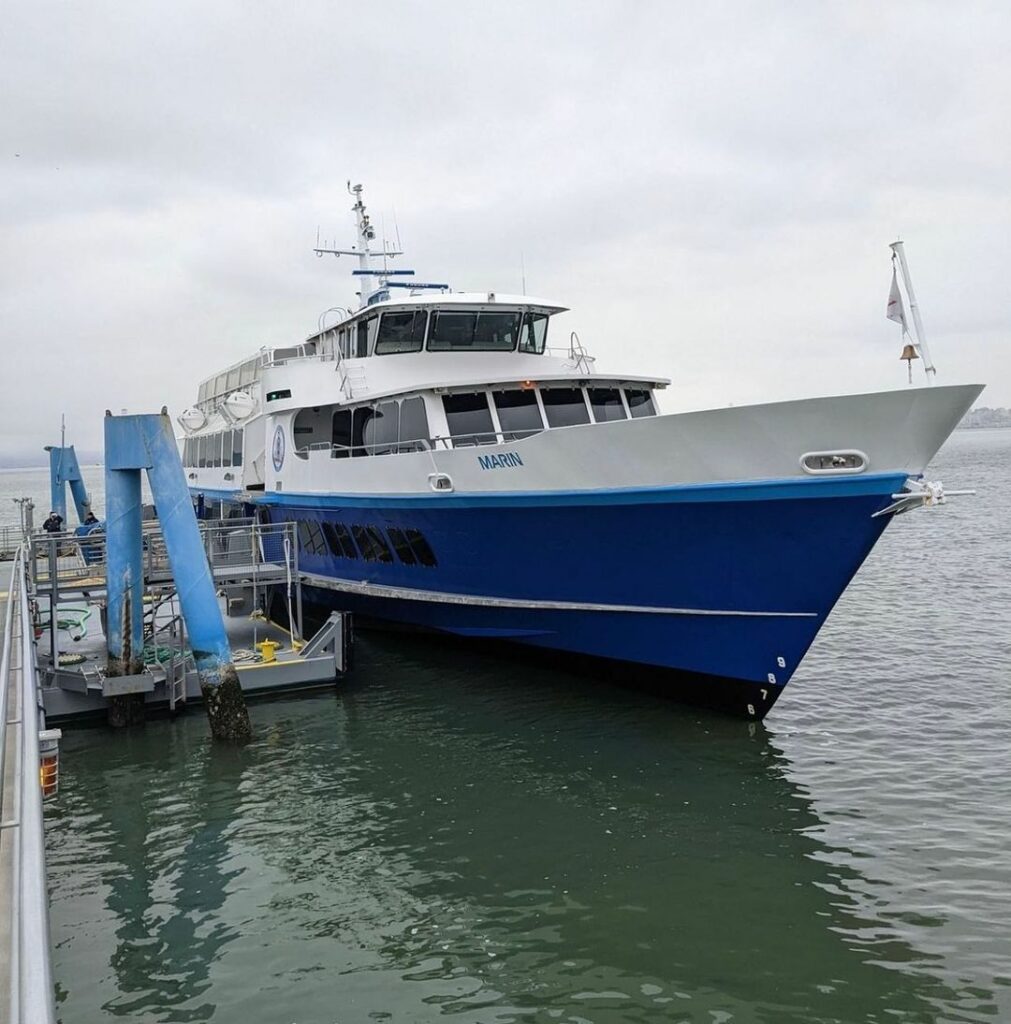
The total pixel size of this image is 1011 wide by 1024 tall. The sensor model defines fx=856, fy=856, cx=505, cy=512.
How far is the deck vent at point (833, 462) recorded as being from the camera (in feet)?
28.9

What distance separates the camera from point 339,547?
1577 cm

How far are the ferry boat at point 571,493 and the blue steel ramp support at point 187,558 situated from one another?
3240 millimetres

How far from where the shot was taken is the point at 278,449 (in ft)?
57.6

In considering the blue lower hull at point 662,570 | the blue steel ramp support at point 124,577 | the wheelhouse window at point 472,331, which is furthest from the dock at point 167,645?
the wheelhouse window at point 472,331

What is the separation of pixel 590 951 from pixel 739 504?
5058 millimetres

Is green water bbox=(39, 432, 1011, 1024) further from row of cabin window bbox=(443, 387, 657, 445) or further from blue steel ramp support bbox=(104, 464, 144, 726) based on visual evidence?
row of cabin window bbox=(443, 387, 657, 445)

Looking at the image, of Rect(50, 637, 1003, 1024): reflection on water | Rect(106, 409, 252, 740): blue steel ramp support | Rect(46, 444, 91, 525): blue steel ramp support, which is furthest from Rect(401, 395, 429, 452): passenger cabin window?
Rect(46, 444, 91, 525): blue steel ramp support

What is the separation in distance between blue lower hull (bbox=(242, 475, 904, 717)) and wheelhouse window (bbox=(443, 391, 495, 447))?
4.07 ft

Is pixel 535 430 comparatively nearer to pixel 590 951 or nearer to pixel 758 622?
pixel 758 622

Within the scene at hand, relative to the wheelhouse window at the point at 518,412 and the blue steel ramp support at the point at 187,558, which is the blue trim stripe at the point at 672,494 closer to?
the wheelhouse window at the point at 518,412

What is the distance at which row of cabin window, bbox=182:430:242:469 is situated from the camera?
21531 mm

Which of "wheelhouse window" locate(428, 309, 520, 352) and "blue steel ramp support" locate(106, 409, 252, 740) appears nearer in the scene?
"blue steel ramp support" locate(106, 409, 252, 740)

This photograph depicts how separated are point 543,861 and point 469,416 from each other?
7.27m

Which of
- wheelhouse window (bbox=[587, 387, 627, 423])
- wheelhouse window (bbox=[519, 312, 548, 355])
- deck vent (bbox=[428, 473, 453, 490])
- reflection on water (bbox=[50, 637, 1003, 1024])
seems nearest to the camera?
reflection on water (bbox=[50, 637, 1003, 1024])
